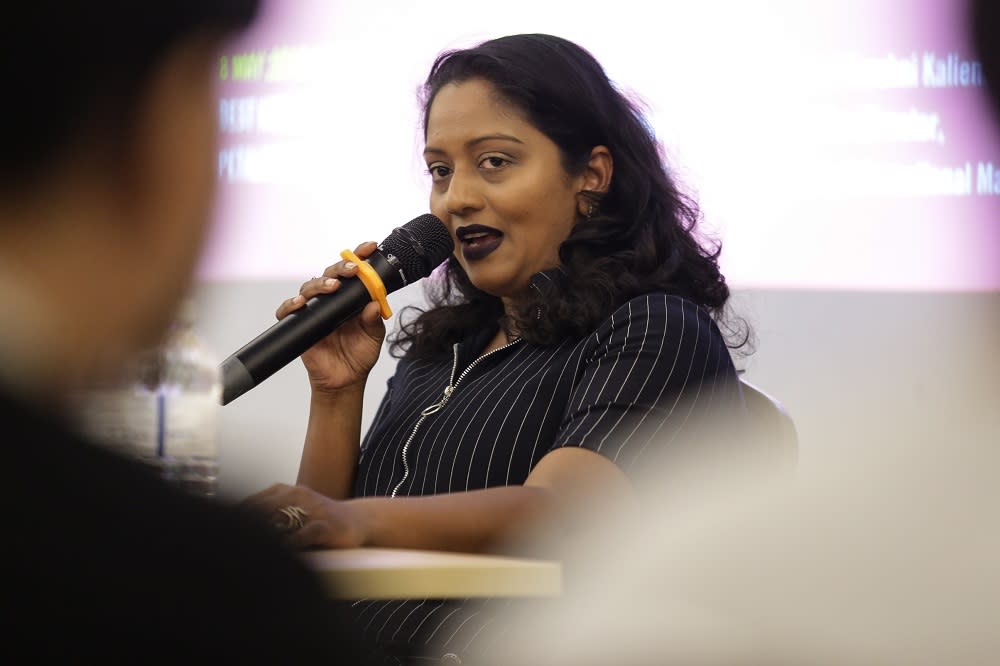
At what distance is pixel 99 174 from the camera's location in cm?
45

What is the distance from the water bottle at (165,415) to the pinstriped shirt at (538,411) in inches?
12.5

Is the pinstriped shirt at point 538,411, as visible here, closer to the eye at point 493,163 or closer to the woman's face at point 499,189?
the woman's face at point 499,189

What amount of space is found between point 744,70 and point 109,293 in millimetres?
2451

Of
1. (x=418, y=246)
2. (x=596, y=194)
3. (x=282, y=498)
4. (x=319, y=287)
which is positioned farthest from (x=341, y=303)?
(x=282, y=498)

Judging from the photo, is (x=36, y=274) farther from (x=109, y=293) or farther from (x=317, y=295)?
(x=317, y=295)

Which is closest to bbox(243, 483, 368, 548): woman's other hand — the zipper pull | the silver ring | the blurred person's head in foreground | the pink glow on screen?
the silver ring

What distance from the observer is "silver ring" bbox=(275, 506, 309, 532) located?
3.39 ft

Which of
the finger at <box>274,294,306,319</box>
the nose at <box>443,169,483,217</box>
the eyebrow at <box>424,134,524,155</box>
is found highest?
the eyebrow at <box>424,134,524,155</box>

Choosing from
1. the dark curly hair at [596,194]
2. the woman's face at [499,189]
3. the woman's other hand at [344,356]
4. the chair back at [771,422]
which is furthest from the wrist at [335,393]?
the chair back at [771,422]

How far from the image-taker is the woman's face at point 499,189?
1879mm

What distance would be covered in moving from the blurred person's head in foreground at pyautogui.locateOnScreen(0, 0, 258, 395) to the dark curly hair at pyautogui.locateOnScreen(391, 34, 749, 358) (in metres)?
1.30

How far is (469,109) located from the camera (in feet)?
6.20

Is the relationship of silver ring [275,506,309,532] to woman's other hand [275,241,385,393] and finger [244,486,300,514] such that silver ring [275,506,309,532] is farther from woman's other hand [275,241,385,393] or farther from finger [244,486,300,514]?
woman's other hand [275,241,385,393]

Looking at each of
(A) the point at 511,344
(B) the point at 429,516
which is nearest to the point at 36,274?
(B) the point at 429,516
